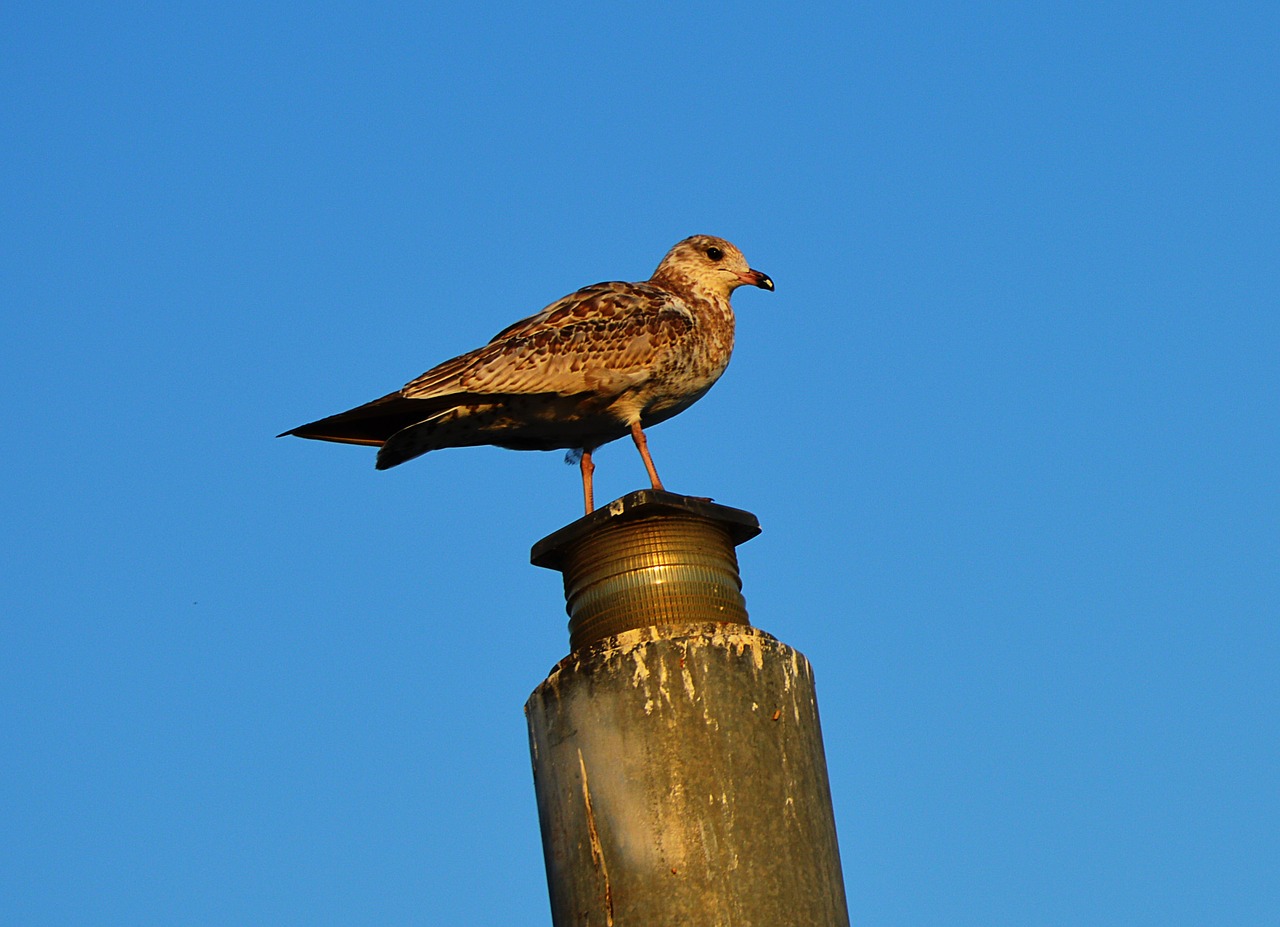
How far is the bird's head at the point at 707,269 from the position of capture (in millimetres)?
9406

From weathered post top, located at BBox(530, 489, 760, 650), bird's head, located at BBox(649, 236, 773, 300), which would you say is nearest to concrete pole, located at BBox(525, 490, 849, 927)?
weathered post top, located at BBox(530, 489, 760, 650)

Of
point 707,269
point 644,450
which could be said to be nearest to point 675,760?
point 644,450

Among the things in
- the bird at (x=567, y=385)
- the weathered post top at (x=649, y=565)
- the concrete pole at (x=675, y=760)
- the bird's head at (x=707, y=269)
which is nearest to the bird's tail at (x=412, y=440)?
the bird at (x=567, y=385)

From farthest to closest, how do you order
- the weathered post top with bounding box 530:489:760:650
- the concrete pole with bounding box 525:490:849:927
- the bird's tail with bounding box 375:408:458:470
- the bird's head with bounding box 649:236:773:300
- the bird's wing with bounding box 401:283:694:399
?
the bird's head with bounding box 649:236:773:300 < the bird's wing with bounding box 401:283:694:399 < the bird's tail with bounding box 375:408:458:470 < the weathered post top with bounding box 530:489:760:650 < the concrete pole with bounding box 525:490:849:927

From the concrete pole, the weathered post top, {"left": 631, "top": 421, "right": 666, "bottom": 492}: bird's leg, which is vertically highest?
{"left": 631, "top": 421, "right": 666, "bottom": 492}: bird's leg

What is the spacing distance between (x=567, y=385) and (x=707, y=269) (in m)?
1.73

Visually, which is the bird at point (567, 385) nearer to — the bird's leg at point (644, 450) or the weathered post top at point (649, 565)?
the bird's leg at point (644, 450)

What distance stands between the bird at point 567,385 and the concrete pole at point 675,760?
2.41 meters

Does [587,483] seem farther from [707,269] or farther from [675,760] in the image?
[675,760]

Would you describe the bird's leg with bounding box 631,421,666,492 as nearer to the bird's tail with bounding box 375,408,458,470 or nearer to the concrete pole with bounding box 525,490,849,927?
the bird's tail with bounding box 375,408,458,470

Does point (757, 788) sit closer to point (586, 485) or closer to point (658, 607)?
point (658, 607)

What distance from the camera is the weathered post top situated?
5.55m

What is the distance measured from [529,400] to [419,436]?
1.91 feet

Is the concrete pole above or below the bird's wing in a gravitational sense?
below
